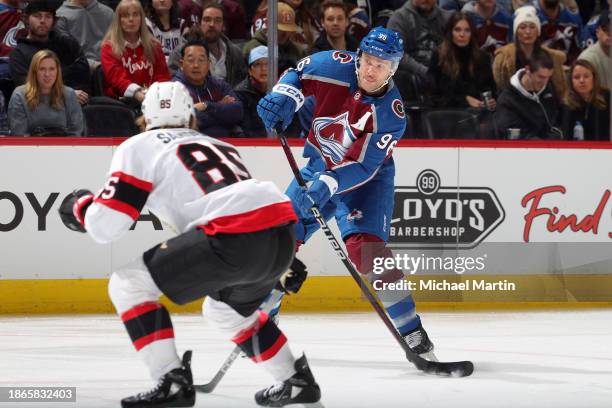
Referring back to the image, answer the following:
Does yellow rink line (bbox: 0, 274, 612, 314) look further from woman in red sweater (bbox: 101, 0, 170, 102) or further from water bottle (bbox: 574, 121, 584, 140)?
woman in red sweater (bbox: 101, 0, 170, 102)

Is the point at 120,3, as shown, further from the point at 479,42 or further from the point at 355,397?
the point at 355,397

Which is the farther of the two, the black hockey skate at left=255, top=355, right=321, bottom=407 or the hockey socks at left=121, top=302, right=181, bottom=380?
the black hockey skate at left=255, top=355, right=321, bottom=407

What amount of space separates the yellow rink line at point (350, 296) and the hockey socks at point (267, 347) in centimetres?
251

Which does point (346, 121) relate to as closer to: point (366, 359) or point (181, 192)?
point (366, 359)

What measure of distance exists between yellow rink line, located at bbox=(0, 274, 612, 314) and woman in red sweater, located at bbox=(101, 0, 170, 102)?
103 centimetres

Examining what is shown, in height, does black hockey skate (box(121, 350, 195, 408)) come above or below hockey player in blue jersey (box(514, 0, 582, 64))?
below

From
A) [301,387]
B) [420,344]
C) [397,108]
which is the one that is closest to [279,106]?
[397,108]

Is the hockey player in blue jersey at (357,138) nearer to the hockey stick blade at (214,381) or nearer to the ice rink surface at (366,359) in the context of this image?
the ice rink surface at (366,359)

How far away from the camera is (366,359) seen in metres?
4.76

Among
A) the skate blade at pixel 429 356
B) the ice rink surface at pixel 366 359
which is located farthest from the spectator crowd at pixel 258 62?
the skate blade at pixel 429 356

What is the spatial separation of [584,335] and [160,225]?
2072 mm

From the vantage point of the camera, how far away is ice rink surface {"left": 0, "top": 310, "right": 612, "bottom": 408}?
392 cm

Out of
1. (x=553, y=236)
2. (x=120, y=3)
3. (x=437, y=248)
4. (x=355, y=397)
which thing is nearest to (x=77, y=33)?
(x=120, y=3)

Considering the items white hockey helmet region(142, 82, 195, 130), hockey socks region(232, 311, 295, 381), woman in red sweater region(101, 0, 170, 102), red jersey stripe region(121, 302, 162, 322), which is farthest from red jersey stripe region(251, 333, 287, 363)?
woman in red sweater region(101, 0, 170, 102)
